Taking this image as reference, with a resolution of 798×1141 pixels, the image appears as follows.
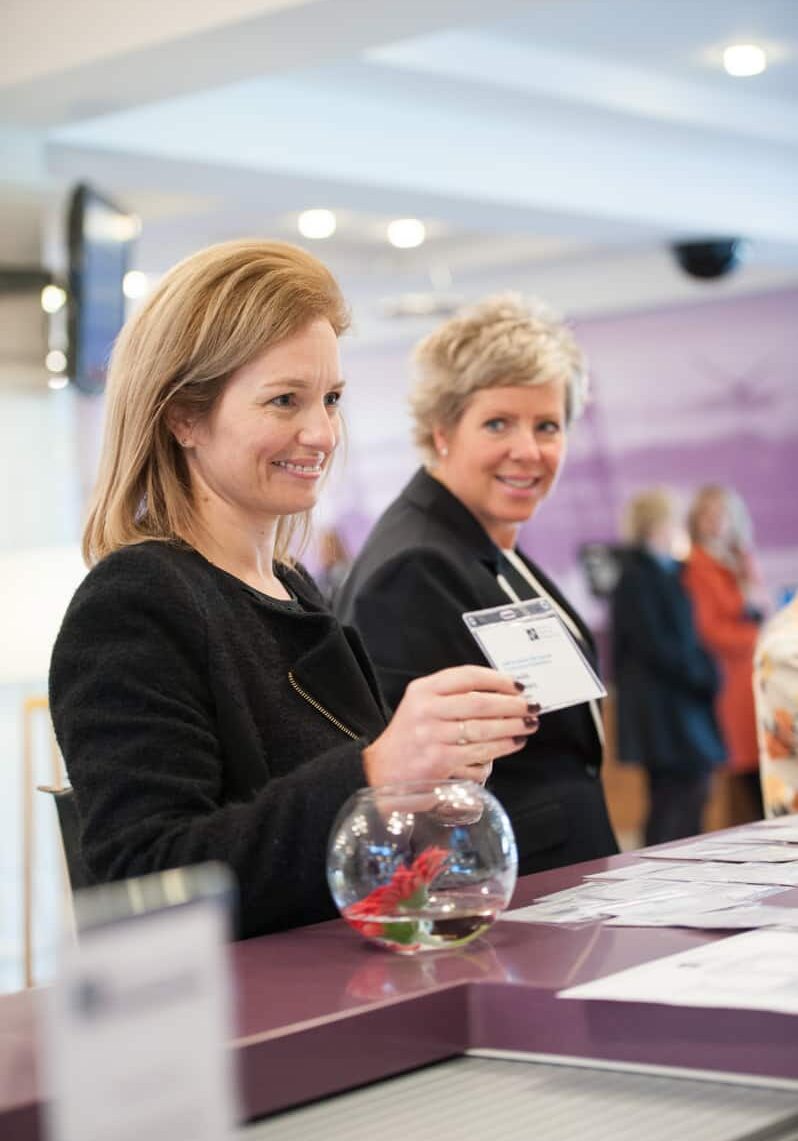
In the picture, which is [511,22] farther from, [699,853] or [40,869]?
[699,853]

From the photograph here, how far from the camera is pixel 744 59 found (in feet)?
24.0

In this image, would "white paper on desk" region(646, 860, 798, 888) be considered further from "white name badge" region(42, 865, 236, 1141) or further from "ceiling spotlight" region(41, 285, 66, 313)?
"ceiling spotlight" region(41, 285, 66, 313)

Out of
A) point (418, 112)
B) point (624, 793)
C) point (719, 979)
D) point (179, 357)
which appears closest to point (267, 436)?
point (179, 357)

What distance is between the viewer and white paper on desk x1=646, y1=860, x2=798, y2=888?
187 cm

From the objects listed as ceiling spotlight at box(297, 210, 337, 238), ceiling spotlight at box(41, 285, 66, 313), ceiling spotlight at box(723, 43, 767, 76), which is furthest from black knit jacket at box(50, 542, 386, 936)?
ceiling spotlight at box(297, 210, 337, 238)

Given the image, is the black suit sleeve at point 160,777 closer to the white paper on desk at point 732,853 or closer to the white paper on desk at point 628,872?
the white paper on desk at point 628,872

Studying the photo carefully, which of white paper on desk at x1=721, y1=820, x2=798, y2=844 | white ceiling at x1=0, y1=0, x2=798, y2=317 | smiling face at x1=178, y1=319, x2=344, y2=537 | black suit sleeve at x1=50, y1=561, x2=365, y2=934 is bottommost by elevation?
white paper on desk at x1=721, y1=820, x2=798, y2=844

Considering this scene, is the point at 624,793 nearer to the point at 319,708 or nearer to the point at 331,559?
the point at 331,559

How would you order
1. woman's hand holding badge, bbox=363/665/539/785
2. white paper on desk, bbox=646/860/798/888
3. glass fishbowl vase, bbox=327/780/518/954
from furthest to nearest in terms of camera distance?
white paper on desk, bbox=646/860/798/888, woman's hand holding badge, bbox=363/665/539/785, glass fishbowl vase, bbox=327/780/518/954

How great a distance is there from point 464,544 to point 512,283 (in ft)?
29.4

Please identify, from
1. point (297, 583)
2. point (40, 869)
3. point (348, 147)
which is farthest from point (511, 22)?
point (297, 583)

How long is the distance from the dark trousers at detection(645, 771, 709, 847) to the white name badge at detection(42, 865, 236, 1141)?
21.1 feet

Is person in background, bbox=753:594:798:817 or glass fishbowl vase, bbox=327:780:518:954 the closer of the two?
glass fishbowl vase, bbox=327:780:518:954

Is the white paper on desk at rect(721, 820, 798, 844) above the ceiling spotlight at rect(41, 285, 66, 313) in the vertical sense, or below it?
below
